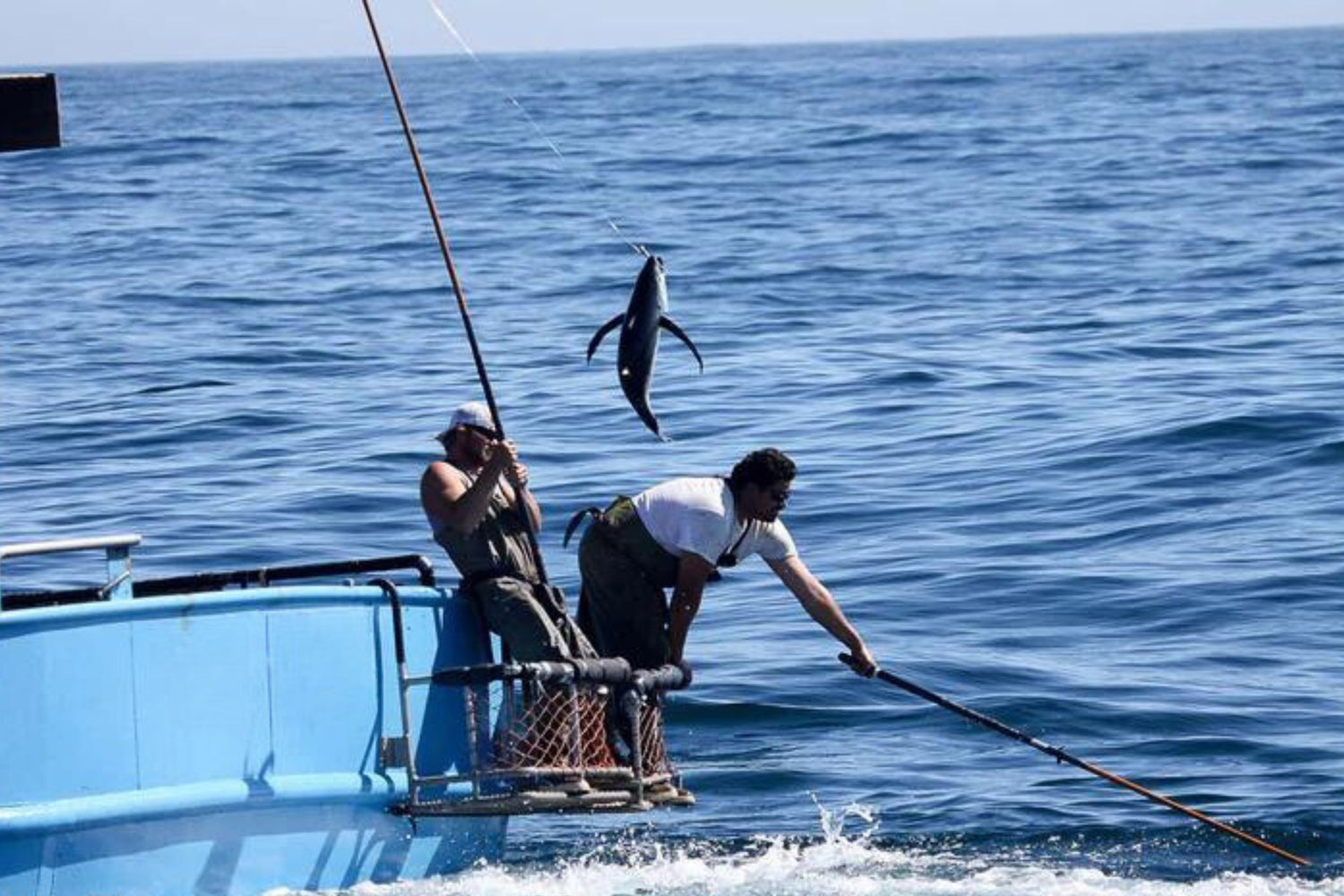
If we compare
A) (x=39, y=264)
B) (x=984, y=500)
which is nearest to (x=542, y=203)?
(x=39, y=264)

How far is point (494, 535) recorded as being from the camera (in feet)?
30.5


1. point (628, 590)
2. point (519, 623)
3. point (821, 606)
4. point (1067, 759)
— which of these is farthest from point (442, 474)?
point (1067, 759)

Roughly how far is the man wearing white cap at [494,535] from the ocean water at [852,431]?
2.94ft

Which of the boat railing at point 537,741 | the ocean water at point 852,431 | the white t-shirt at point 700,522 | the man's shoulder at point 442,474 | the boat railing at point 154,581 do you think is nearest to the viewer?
the boat railing at point 537,741

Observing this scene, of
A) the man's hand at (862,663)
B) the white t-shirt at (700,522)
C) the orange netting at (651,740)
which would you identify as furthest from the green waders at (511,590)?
the man's hand at (862,663)

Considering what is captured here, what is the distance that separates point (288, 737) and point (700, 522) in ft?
5.95

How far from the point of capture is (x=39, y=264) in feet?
119

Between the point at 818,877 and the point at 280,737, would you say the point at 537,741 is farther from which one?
the point at 818,877

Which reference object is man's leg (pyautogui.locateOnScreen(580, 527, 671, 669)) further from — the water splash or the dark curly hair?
the water splash

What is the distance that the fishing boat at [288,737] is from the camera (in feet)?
26.4

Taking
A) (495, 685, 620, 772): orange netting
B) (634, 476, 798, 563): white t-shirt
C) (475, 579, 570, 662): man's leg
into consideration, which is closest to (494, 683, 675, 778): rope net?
(495, 685, 620, 772): orange netting

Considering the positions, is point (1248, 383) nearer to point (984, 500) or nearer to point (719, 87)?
point (984, 500)

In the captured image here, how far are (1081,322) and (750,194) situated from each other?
1885 centimetres

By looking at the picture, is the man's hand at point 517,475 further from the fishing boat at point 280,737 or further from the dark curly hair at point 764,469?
the dark curly hair at point 764,469
